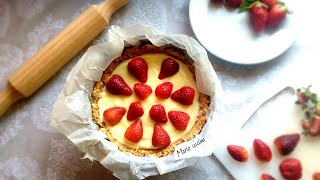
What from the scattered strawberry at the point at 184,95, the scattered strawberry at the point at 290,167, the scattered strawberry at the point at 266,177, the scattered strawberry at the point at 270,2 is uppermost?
the scattered strawberry at the point at 270,2

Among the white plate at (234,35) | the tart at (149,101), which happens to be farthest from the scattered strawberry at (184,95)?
A: the white plate at (234,35)

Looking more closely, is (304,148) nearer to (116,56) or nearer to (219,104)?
(219,104)

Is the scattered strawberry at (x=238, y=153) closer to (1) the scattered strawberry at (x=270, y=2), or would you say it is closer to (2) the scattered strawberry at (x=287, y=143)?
(2) the scattered strawberry at (x=287, y=143)

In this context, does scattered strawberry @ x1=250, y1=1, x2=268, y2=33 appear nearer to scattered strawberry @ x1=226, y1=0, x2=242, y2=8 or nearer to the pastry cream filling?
scattered strawberry @ x1=226, y1=0, x2=242, y2=8

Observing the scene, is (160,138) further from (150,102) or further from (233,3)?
(233,3)

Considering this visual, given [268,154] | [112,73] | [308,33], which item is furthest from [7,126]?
[308,33]

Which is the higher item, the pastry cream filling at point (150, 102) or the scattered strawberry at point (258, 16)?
the scattered strawberry at point (258, 16)

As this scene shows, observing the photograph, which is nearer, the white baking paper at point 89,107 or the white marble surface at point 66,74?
the white baking paper at point 89,107

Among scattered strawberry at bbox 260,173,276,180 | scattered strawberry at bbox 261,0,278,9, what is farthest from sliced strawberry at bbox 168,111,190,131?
scattered strawberry at bbox 261,0,278,9

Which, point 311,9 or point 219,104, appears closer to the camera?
point 219,104
